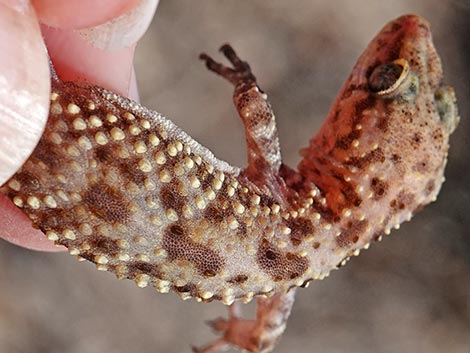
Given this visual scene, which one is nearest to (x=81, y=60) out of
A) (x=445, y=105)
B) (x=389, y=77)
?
(x=389, y=77)

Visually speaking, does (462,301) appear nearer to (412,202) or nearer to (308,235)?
(412,202)

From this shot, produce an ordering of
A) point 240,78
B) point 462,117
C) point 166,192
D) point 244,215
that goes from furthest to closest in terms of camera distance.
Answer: point 462,117
point 240,78
point 244,215
point 166,192

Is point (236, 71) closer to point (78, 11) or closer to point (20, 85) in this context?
point (78, 11)

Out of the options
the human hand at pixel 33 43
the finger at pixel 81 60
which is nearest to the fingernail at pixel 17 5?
the human hand at pixel 33 43

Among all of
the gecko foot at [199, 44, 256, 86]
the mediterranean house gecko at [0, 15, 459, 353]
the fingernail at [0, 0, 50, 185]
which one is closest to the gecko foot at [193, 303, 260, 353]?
the mediterranean house gecko at [0, 15, 459, 353]

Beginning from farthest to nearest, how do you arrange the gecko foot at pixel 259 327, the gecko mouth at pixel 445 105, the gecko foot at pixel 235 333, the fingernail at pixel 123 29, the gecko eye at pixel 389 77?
the gecko foot at pixel 235 333 → the gecko foot at pixel 259 327 → the gecko mouth at pixel 445 105 → the gecko eye at pixel 389 77 → the fingernail at pixel 123 29

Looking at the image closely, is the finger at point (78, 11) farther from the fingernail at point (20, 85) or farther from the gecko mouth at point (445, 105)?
the gecko mouth at point (445, 105)

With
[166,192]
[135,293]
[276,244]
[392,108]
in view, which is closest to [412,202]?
[392,108]
